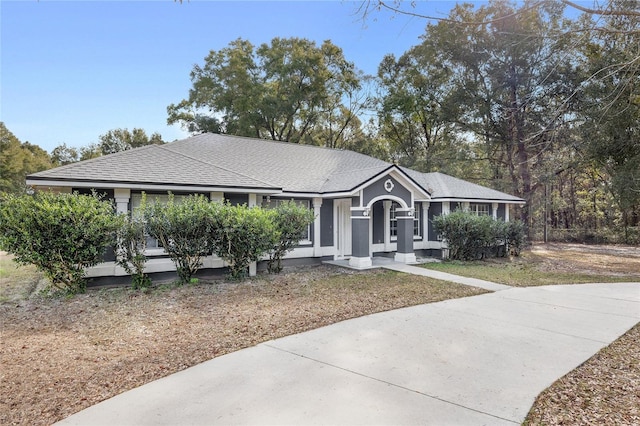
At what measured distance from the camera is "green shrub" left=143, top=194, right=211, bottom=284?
924cm

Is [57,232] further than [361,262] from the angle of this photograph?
No

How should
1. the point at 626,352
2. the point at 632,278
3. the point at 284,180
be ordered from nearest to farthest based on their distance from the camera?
the point at 626,352
the point at 632,278
the point at 284,180

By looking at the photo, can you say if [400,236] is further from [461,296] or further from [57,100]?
[57,100]

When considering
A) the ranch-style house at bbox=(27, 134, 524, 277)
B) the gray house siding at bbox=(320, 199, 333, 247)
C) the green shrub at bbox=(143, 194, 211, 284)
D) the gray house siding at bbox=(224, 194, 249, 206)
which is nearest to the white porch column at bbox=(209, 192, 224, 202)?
the ranch-style house at bbox=(27, 134, 524, 277)

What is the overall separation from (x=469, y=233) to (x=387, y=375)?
11.7m

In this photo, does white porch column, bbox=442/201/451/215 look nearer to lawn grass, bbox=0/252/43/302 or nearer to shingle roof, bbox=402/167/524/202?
shingle roof, bbox=402/167/524/202

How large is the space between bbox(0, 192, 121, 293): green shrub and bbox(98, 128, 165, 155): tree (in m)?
36.5

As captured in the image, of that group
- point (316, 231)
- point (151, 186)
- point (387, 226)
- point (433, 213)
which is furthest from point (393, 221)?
point (151, 186)

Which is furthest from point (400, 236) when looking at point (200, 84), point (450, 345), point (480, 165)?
point (200, 84)

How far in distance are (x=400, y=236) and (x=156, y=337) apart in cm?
1019

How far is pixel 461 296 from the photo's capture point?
339 inches

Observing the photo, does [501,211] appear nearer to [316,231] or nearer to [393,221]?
[393,221]

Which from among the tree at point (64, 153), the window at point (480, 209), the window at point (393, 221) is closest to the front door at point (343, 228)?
the window at point (393, 221)

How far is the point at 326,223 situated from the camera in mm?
13992
